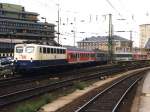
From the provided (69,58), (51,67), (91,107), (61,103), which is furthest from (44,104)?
(69,58)

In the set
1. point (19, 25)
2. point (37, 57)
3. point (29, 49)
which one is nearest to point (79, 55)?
point (29, 49)

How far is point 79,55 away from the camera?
5719 cm

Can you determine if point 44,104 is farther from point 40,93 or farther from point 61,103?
point 40,93

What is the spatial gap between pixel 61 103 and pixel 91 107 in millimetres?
2317

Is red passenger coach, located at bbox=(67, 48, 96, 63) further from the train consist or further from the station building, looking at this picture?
the station building

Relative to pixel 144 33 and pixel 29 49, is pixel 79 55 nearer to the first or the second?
pixel 29 49

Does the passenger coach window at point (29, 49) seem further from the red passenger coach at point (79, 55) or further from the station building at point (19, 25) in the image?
the station building at point (19, 25)

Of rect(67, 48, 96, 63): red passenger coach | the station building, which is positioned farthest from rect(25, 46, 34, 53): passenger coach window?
the station building

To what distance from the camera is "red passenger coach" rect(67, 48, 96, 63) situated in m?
50.1

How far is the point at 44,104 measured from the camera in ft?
62.6

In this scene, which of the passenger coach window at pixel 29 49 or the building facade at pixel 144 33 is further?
the building facade at pixel 144 33

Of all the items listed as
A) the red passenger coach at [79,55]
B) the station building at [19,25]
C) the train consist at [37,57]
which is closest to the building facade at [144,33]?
the station building at [19,25]

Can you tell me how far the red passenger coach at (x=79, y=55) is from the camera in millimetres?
50138

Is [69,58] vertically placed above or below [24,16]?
below
